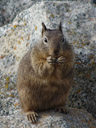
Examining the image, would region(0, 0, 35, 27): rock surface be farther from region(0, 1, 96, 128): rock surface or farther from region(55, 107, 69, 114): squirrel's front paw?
region(55, 107, 69, 114): squirrel's front paw

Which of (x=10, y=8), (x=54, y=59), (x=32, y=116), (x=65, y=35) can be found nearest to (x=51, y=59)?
(x=54, y=59)

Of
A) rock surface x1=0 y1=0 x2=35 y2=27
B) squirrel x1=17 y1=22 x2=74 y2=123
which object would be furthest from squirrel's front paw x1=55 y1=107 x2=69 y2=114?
rock surface x1=0 y1=0 x2=35 y2=27

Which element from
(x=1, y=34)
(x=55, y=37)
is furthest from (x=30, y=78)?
(x=1, y=34)

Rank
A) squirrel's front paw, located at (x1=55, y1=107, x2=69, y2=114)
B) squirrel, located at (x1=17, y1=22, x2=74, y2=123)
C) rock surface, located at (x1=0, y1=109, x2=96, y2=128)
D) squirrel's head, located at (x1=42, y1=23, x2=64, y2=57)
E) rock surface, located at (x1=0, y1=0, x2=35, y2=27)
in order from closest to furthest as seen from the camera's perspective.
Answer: rock surface, located at (x1=0, y1=109, x2=96, y2=128) → squirrel's head, located at (x1=42, y1=23, x2=64, y2=57) → squirrel, located at (x1=17, y1=22, x2=74, y2=123) → squirrel's front paw, located at (x1=55, y1=107, x2=69, y2=114) → rock surface, located at (x1=0, y1=0, x2=35, y2=27)

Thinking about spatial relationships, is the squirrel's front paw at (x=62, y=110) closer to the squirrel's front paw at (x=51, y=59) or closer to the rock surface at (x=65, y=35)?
the rock surface at (x=65, y=35)

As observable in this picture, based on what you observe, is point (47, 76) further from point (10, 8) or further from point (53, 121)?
point (10, 8)

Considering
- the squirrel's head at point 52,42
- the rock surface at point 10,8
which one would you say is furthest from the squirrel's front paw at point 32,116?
the rock surface at point 10,8
